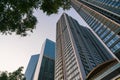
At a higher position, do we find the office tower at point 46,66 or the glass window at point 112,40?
the office tower at point 46,66

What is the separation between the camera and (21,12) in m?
12.7

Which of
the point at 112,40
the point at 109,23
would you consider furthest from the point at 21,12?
the point at 109,23

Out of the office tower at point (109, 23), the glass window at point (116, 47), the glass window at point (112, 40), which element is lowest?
the glass window at point (116, 47)

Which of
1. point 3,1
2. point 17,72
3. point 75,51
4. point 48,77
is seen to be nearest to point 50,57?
point 48,77

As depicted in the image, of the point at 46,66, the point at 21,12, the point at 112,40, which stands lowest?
the point at 21,12

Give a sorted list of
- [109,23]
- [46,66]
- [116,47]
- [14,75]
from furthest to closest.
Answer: [46,66], [109,23], [116,47], [14,75]

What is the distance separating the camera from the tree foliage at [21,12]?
12172mm

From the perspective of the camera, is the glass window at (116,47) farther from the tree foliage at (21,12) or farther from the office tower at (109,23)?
the tree foliage at (21,12)

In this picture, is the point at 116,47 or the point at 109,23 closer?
the point at 116,47

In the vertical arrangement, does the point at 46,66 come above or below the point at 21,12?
above

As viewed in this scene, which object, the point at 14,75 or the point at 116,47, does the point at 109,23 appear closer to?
the point at 116,47

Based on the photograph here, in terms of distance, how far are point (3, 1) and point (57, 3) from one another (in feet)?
15.1

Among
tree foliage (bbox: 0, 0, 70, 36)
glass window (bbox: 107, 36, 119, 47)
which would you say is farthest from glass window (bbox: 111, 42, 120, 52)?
tree foliage (bbox: 0, 0, 70, 36)

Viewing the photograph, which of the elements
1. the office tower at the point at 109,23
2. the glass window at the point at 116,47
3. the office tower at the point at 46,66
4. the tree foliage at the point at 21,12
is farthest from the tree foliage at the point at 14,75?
the office tower at the point at 46,66
